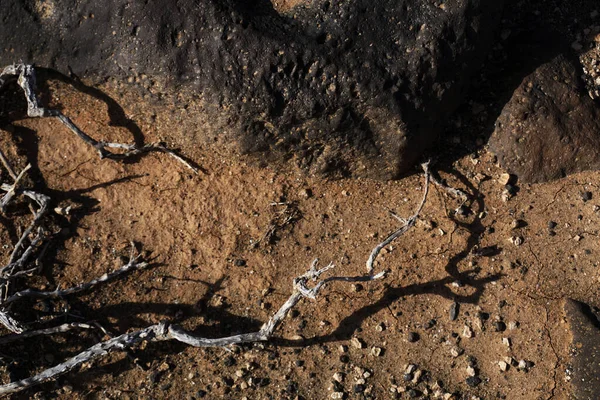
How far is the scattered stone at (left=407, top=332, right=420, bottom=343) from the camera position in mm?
3201

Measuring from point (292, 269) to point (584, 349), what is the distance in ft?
5.06

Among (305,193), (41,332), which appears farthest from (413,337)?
(41,332)

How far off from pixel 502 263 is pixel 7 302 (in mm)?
2535

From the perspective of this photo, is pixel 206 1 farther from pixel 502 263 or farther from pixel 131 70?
pixel 502 263

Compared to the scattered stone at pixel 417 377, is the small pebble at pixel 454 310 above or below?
above

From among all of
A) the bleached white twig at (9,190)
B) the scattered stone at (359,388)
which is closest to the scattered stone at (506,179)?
the scattered stone at (359,388)

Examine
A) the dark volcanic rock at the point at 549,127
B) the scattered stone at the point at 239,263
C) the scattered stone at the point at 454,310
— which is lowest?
the scattered stone at the point at 239,263

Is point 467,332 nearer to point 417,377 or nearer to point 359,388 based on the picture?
point 417,377

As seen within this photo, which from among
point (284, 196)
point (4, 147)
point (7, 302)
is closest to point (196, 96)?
point (284, 196)

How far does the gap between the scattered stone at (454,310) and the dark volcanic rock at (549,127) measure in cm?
78

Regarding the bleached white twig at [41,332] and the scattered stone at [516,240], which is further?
the scattered stone at [516,240]

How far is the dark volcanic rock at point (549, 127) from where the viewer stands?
331 centimetres

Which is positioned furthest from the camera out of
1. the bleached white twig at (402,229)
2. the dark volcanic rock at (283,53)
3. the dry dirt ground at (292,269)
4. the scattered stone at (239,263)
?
the scattered stone at (239,263)

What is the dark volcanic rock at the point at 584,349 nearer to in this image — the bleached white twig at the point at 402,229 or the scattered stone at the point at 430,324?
the scattered stone at the point at 430,324
